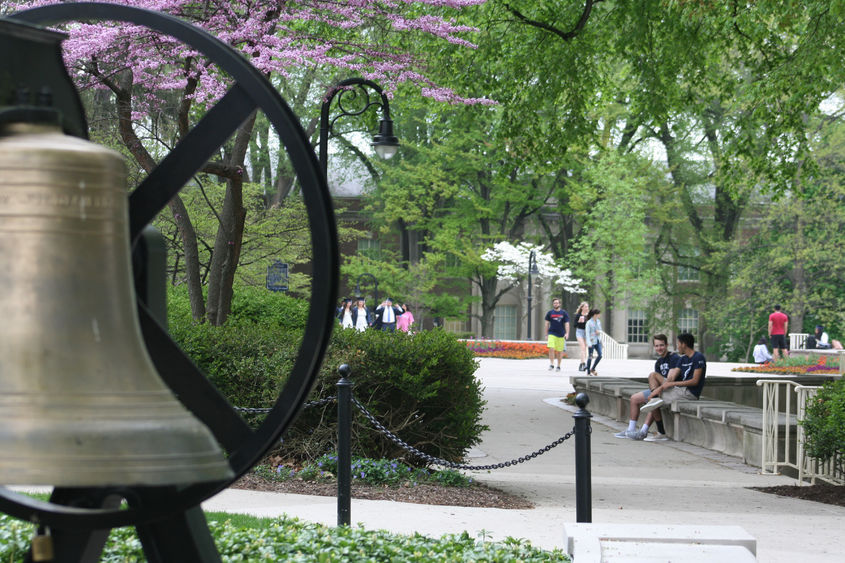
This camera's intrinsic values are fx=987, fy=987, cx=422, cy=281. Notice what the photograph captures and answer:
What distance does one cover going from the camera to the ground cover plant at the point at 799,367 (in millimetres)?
30406

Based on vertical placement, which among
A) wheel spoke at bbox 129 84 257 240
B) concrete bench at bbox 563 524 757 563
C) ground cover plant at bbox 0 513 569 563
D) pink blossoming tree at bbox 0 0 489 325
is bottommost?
ground cover plant at bbox 0 513 569 563

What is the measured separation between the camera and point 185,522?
10.8 feet

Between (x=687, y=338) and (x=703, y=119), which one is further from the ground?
(x=703, y=119)

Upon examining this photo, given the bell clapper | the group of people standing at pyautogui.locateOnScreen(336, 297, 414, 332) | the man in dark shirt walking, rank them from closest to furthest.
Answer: the bell clapper, the man in dark shirt walking, the group of people standing at pyautogui.locateOnScreen(336, 297, 414, 332)

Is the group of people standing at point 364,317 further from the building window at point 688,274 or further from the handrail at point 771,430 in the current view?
the building window at point 688,274

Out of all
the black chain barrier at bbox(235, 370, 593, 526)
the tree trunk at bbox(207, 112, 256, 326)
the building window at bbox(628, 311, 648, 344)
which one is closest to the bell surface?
the black chain barrier at bbox(235, 370, 593, 526)

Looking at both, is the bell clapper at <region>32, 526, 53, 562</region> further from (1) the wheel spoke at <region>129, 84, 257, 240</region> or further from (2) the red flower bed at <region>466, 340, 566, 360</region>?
(2) the red flower bed at <region>466, 340, 566, 360</region>

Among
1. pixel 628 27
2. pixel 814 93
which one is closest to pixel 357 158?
pixel 628 27

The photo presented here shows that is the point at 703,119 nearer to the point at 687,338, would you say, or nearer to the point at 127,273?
the point at 687,338

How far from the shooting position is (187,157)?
11.2ft

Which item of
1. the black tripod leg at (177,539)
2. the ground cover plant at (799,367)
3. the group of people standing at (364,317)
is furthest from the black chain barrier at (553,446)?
the ground cover plant at (799,367)

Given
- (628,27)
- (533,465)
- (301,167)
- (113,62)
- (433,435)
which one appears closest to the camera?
(301,167)

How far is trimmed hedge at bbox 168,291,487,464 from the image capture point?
9555 millimetres

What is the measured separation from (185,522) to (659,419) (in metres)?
12.0
